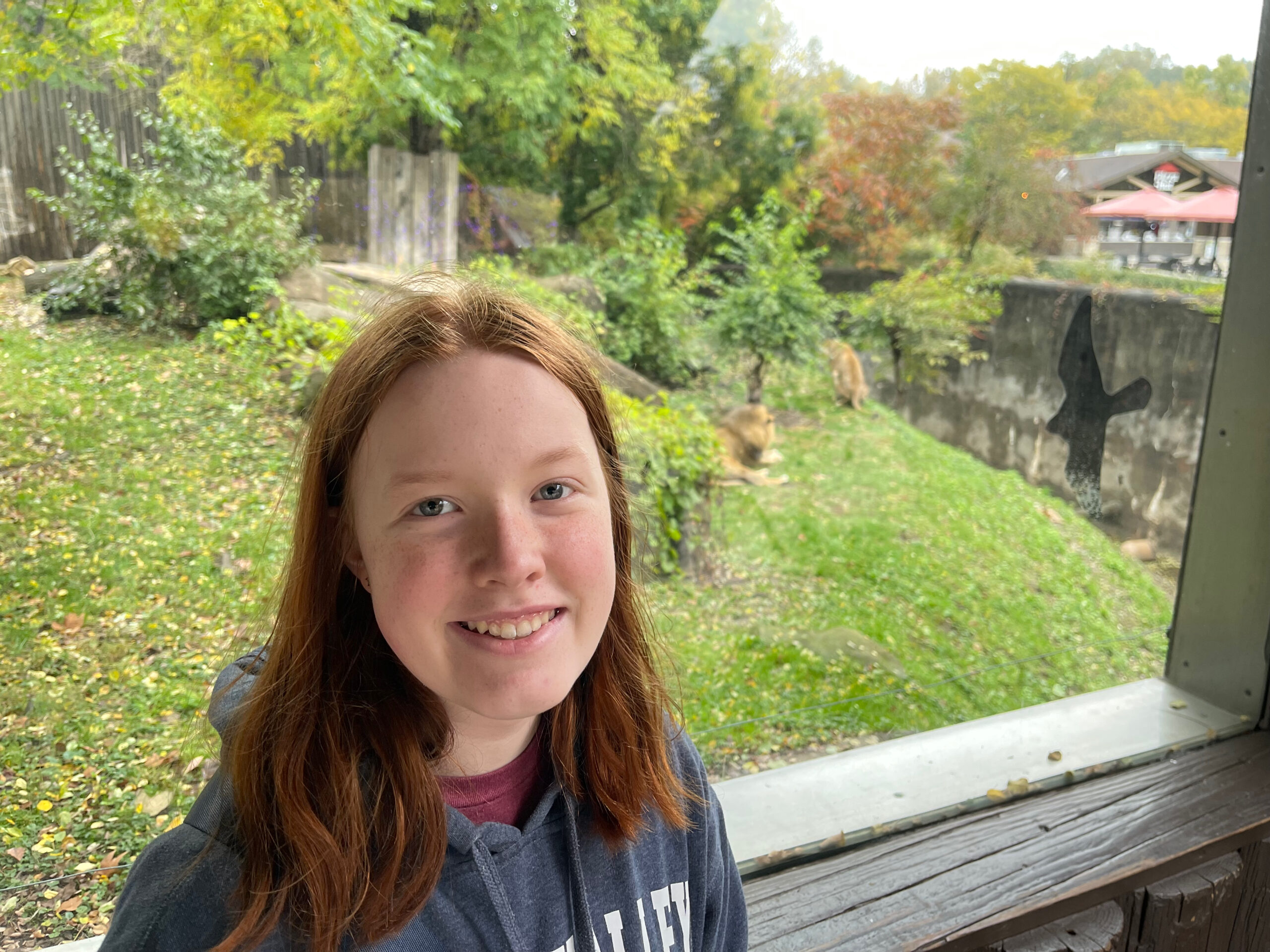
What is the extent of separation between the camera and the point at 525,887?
0.90m

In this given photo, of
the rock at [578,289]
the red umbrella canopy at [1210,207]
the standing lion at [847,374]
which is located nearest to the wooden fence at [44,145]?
the rock at [578,289]

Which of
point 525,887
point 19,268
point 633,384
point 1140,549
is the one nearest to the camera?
point 525,887

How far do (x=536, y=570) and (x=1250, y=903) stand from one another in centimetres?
172

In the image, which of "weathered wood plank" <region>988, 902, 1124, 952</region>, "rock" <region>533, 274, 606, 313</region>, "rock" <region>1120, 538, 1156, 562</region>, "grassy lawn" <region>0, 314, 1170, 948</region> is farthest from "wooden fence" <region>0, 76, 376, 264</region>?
"rock" <region>1120, 538, 1156, 562</region>

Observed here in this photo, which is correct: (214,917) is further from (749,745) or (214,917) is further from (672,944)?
(749,745)

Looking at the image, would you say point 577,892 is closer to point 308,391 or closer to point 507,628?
point 507,628

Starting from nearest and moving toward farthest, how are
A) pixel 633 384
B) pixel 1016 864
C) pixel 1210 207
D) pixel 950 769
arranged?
pixel 1016 864
pixel 950 769
pixel 633 384
pixel 1210 207

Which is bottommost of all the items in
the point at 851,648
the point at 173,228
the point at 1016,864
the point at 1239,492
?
the point at 1016,864

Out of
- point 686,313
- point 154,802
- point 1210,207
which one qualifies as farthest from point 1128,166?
point 154,802

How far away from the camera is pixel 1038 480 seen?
2508 millimetres

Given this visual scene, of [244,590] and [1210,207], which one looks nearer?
[244,590]

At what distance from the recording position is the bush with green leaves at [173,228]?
149cm

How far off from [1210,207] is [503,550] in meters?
2.24

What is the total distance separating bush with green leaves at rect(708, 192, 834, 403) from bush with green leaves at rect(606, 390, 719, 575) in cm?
19
